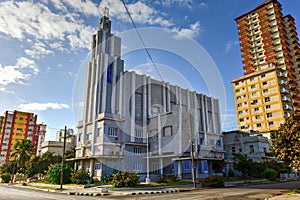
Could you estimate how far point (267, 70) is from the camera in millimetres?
69375

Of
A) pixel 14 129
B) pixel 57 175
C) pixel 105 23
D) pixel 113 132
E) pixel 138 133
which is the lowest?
pixel 57 175

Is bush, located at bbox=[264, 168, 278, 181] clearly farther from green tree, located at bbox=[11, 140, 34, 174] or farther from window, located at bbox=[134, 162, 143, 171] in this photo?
green tree, located at bbox=[11, 140, 34, 174]

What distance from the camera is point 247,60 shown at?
85.6 metres

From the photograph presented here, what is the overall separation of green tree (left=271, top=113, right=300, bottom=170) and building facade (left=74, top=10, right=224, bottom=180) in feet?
51.3

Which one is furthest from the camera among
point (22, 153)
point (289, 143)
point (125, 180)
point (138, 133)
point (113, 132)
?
point (22, 153)

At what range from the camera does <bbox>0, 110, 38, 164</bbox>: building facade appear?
94.3 meters

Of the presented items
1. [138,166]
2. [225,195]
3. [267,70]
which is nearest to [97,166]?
[138,166]

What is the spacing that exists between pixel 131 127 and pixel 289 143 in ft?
86.9

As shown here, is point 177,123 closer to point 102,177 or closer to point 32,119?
point 102,177

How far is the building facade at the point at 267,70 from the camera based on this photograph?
219 ft

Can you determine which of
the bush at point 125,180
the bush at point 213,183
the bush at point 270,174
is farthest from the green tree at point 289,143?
the bush at point 270,174

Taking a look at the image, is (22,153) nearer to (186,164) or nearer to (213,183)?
(186,164)

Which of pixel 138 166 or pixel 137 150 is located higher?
pixel 137 150

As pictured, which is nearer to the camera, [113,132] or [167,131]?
[113,132]
